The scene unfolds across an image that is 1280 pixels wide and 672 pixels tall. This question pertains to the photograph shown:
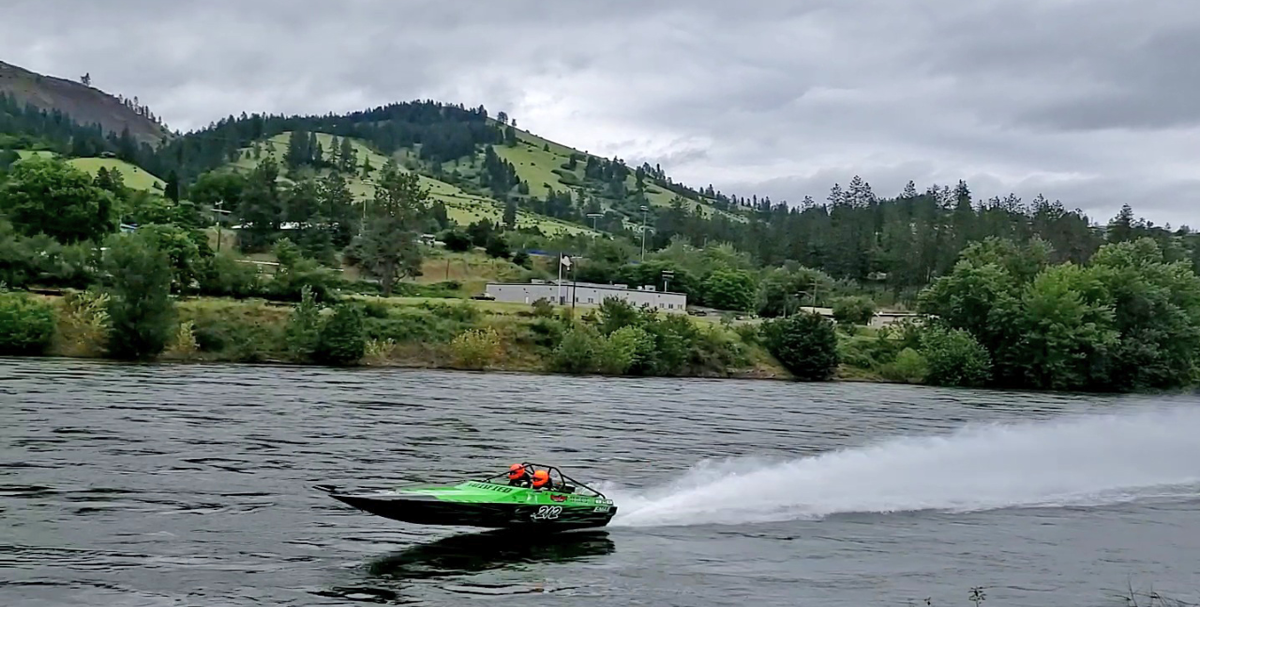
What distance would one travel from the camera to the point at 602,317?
27.5 meters

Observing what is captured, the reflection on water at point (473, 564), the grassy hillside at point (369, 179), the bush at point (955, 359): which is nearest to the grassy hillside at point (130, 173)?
the grassy hillside at point (369, 179)

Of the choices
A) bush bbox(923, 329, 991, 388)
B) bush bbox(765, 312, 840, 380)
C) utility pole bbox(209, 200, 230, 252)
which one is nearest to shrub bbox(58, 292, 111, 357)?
utility pole bbox(209, 200, 230, 252)

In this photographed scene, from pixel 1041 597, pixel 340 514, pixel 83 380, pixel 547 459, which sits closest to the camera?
pixel 1041 597

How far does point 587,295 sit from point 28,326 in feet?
43.7

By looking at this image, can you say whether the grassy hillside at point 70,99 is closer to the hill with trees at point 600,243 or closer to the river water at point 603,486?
the hill with trees at point 600,243

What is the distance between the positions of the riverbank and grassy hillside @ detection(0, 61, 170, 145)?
24.0 ft

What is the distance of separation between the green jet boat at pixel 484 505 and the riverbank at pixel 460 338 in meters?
14.5

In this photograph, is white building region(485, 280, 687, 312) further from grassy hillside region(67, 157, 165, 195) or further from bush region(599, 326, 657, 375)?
grassy hillside region(67, 157, 165, 195)

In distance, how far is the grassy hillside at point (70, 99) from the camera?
31.9 meters

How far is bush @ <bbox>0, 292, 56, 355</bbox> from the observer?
26.7m

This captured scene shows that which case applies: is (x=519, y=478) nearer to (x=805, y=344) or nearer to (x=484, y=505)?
(x=484, y=505)
